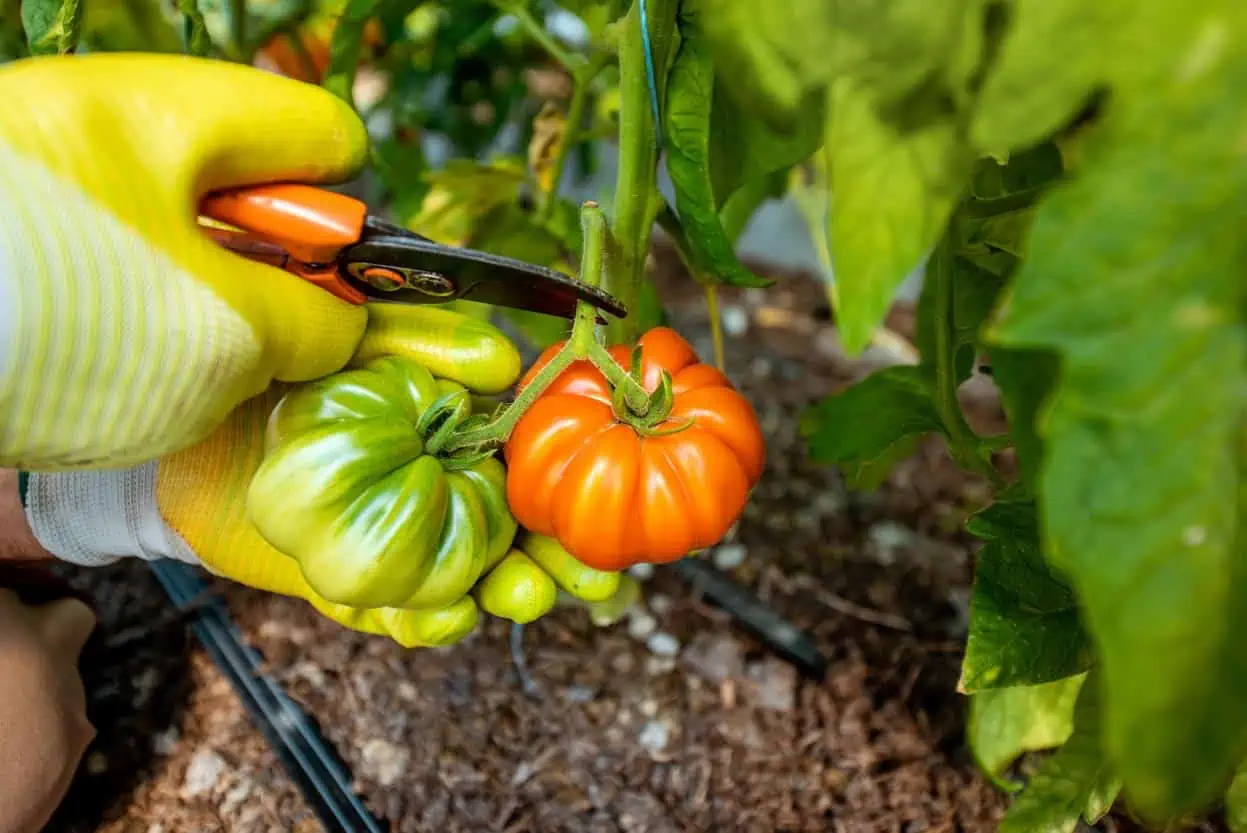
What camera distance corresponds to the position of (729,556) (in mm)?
973

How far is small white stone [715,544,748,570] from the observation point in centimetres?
96

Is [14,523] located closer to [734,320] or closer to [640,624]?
[640,624]

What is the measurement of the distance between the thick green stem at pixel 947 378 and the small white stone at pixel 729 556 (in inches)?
14.1

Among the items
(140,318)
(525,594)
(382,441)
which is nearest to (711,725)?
(525,594)

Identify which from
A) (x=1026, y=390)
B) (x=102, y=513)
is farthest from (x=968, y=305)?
(x=102, y=513)

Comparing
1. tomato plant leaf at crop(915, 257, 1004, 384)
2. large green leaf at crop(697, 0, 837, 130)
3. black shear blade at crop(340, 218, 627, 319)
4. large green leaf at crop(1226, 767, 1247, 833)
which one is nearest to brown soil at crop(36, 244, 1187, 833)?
large green leaf at crop(1226, 767, 1247, 833)

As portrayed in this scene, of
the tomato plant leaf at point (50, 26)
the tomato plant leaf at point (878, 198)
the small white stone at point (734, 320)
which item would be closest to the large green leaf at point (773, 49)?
the tomato plant leaf at point (878, 198)

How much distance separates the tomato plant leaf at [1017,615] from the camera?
53 centimetres

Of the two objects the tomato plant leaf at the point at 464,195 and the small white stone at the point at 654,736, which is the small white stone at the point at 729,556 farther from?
the tomato plant leaf at the point at 464,195

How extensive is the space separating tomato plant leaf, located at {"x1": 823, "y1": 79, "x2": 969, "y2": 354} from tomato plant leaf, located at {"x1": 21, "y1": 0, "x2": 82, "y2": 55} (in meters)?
0.46

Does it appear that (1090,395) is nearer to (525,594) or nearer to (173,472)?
(525,594)

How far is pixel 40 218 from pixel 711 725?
0.66 meters

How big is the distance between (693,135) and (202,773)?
624 mm

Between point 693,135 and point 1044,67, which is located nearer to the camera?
point 1044,67
